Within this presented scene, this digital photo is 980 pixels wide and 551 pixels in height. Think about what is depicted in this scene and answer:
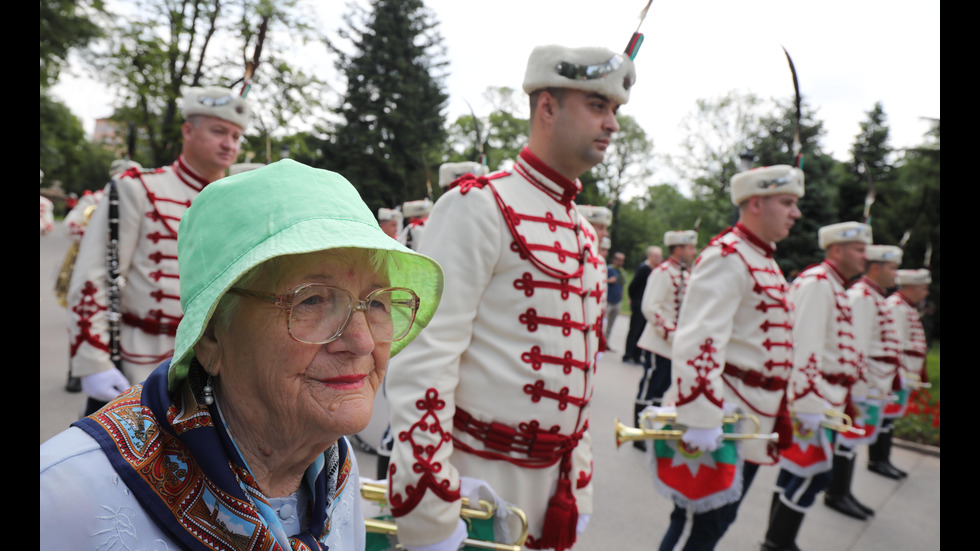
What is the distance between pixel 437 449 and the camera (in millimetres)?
1930

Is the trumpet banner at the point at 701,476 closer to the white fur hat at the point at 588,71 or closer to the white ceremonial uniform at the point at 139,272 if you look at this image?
the white fur hat at the point at 588,71

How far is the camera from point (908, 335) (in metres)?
Result: 8.07

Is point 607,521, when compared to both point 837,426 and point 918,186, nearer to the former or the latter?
point 837,426

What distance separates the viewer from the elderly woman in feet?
3.11

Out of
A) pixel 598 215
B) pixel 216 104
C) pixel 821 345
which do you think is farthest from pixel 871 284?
pixel 216 104

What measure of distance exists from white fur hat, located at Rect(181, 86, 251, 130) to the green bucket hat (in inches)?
95.7

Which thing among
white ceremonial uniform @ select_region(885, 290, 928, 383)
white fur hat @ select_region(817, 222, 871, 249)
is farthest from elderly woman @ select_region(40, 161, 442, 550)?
white ceremonial uniform @ select_region(885, 290, 928, 383)

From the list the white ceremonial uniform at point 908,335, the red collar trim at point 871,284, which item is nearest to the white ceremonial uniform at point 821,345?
the red collar trim at point 871,284

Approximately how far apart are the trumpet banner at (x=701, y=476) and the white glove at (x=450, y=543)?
1.89 meters

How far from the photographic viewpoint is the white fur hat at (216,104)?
3.30 m

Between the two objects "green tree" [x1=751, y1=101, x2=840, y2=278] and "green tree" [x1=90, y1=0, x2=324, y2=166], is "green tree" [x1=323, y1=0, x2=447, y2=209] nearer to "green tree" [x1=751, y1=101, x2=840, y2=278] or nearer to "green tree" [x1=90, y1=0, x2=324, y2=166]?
"green tree" [x1=90, y1=0, x2=324, y2=166]
